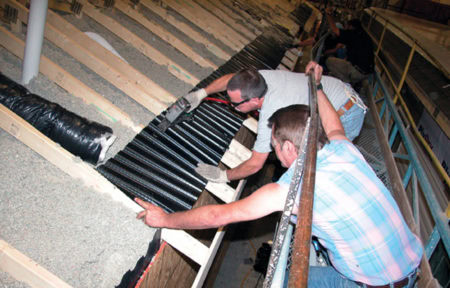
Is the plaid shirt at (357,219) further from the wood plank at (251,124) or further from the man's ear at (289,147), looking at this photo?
the wood plank at (251,124)

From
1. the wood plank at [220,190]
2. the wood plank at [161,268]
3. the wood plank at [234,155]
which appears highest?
the wood plank at [234,155]

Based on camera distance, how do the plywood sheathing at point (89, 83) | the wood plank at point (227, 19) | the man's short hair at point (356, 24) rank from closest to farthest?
1. the plywood sheathing at point (89, 83)
2. the wood plank at point (227, 19)
3. the man's short hair at point (356, 24)

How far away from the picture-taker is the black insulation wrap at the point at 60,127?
8.05 feet

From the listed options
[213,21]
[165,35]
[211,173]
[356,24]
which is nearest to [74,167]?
[211,173]

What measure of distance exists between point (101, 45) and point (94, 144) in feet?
5.57

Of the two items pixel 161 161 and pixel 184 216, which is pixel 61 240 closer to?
pixel 184 216

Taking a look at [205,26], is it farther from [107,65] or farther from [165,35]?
[107,65]

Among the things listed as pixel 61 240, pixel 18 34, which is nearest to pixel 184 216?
pixel 61 240

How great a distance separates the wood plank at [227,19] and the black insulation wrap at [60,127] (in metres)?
5.29

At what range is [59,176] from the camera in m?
2.29

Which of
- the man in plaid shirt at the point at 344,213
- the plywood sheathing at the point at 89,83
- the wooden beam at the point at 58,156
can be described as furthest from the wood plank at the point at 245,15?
the wooden beam at the point at 58,156

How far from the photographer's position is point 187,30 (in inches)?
217

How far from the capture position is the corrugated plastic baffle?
252cm

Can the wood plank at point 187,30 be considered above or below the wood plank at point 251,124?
above
